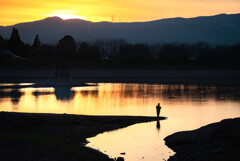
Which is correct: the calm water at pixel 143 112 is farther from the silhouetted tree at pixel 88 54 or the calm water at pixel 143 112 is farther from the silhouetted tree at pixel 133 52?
the silhouetted tree at pixel 133 52

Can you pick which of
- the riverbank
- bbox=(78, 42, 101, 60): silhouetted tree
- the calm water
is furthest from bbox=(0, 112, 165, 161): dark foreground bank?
bbox=(78, 42, 101, 60): silhouetted tree

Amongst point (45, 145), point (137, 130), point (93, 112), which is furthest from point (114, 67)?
point (45, 145)

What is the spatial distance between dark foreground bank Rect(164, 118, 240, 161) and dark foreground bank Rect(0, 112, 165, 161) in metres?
4.50

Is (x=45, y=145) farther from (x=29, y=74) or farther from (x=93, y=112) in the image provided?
(x=29, y=74)

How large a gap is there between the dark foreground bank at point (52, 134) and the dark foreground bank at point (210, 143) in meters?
4.50

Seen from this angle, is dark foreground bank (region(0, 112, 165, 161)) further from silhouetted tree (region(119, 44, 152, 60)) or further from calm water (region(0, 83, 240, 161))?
silhouetted tree (region(119, 44, 152, 60))

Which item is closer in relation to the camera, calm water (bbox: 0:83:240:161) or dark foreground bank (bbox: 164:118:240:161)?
dark foreground bank (bbox: 164:118:240:161)

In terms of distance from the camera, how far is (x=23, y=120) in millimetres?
30688

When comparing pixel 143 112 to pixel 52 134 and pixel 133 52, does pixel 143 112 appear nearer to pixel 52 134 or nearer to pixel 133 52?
pixel 52 134

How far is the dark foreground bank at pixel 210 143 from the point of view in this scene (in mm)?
20422

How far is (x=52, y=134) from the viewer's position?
96.0ft

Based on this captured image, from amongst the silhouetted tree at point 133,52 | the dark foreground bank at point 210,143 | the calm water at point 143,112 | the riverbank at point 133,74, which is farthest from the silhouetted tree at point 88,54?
the dark foreground bank at point 210,143

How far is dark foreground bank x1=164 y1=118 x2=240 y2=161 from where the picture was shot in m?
20.4

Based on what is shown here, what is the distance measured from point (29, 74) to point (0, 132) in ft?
261
